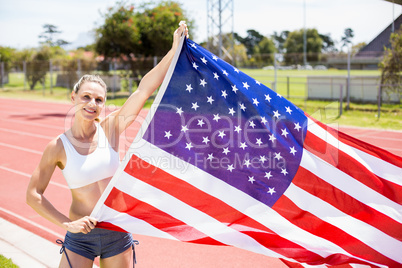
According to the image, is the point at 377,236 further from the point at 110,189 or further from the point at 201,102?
the point at 110,189

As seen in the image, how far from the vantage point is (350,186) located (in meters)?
3.27

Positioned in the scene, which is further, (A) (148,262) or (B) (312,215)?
(A) (148,262)

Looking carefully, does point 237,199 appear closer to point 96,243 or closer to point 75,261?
point 96,243

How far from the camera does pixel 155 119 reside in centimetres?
317

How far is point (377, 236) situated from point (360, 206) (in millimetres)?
256

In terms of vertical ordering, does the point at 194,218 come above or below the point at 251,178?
below

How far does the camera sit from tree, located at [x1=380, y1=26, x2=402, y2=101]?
17828 mm

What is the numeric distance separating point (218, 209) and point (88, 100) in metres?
1.32

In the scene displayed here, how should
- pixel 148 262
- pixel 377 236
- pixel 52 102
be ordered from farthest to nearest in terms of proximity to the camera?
pixel 52 102, pixel 148 262, pixel 377 236

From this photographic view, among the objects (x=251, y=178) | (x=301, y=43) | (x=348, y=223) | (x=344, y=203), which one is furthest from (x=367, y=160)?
(x=301, y=43)

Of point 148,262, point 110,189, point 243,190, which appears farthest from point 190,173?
point 148,262

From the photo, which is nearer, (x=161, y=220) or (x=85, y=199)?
(x=85, y=199)

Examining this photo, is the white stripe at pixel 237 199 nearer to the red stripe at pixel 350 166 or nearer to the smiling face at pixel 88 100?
the smiling face at pixel 88 100

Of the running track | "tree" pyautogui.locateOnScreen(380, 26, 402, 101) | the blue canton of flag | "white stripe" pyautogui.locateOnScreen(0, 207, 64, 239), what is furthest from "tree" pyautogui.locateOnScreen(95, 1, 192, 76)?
the blue canton of flag
